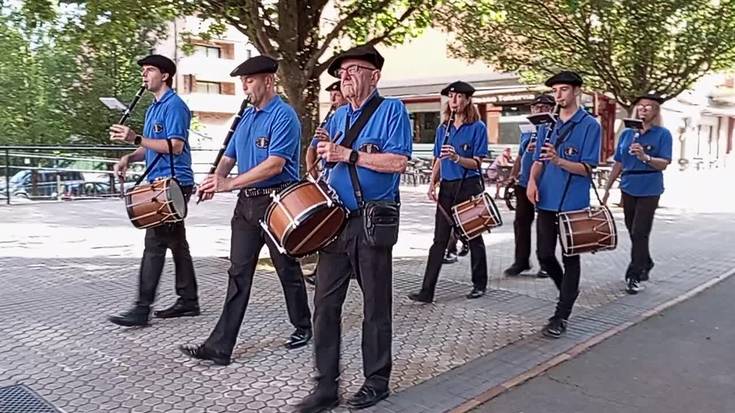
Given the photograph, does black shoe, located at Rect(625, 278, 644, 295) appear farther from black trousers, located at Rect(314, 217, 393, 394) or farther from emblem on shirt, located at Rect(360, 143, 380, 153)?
emblem on shirt, located at Rect(360, 143, 380, 153)

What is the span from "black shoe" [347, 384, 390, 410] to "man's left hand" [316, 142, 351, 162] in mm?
1331

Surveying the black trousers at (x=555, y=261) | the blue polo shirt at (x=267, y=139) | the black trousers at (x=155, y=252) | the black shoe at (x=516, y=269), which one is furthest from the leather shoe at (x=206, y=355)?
the black shoe at (x=516, y=269)

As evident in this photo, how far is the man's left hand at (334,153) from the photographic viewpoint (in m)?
3.61

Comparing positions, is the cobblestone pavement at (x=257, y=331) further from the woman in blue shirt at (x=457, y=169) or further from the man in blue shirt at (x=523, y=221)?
the woman in blue shirt at (x=457, y=169)

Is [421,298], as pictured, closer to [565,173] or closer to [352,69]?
[565,173]

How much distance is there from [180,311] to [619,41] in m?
12.0

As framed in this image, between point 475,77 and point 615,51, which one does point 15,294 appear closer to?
point 615,51

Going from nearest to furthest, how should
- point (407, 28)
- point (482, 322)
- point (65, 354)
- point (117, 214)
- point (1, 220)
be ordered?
point (65, 354)
point (482, 322)
point (407, 28)
point (1, 220)
point (117, 214)

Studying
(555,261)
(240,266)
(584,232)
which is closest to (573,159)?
(584,232)

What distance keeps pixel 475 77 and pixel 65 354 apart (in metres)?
28.1

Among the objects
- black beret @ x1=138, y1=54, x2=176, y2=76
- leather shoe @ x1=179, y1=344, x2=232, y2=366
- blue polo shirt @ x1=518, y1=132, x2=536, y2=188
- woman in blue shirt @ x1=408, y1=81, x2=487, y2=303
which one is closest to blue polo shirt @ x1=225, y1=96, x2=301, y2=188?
black beret @ x1=138, y1=54, x2=176, y2=76

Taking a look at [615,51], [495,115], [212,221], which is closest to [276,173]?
[212,221]

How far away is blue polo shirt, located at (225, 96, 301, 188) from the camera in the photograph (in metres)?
4.34

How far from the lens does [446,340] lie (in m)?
5.19
